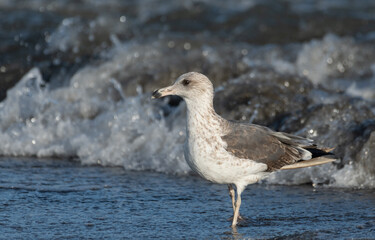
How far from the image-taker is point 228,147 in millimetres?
5238

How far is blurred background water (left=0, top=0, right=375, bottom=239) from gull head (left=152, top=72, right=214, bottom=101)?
1053 mm

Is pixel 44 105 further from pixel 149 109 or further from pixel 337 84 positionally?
pixel 337 84

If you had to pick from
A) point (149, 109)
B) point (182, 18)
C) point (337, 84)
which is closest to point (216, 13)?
point (182, 18)

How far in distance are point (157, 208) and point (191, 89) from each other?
1160 millimetres

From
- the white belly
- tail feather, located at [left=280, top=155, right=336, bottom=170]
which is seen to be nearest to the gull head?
the white belly

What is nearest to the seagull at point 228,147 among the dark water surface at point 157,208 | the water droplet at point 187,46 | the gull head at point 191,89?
the gull head at point 191,89

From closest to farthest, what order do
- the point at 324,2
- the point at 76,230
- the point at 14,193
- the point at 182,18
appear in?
the point at 76,230
the point at 14,193
the point at 182,18
the point at 324,2

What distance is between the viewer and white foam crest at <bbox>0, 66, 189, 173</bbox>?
24.9ft

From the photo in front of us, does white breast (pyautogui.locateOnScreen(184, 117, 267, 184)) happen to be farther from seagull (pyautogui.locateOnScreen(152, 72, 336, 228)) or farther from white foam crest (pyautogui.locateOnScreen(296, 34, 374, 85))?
white foam crest (pyautogui.locateOnScreen(296, 34, 374, 85))

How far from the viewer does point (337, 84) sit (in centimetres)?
1068

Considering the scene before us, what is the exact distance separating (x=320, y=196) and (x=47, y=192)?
2.65 meters

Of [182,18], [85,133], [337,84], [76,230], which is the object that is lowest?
[76,230]

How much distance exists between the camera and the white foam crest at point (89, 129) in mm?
7582

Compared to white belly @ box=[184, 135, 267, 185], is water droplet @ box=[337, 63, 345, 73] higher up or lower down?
higher up
